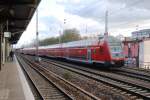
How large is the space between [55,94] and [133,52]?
24.6 metres

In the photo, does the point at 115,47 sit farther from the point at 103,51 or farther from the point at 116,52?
the point at 103,51

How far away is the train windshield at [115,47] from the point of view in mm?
29031

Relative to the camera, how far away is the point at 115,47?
29.4 metres

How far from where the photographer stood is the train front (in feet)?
94.5

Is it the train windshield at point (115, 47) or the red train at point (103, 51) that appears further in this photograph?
the train windshield at point (115, 47)

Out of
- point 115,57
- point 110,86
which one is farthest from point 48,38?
point 110,86

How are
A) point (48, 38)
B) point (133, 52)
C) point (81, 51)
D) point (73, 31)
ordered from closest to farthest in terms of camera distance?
point (81, 51)
point (133, 52)
point (73, 31)
point (48, 38)

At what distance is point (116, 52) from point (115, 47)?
0.42 meters

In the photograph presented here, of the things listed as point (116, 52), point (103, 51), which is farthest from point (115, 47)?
point (103, 51)

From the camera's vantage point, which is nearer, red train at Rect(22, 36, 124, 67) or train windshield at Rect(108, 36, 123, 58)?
red train at Rect(22, 36, 124, 67)

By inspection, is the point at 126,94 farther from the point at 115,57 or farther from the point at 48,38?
the point at 48,38

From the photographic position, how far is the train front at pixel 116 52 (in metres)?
28.8

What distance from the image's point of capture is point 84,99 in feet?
45.0

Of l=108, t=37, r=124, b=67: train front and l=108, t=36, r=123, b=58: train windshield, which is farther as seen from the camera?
l=108, t=36, r=123, b=58: train windshield
